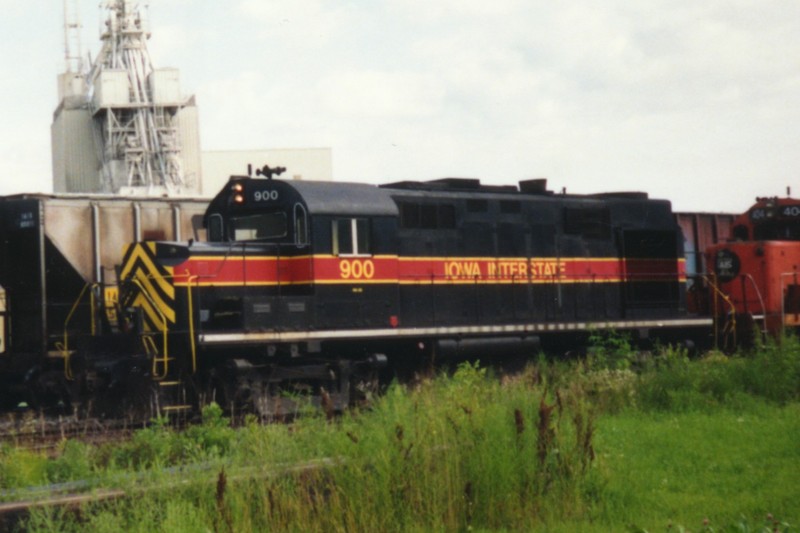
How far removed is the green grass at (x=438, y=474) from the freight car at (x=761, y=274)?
9.70 meters

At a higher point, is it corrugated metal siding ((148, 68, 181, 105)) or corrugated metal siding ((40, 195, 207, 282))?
corrugated metal siding ((148, 68, 181, 105))

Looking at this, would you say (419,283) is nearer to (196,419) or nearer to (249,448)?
(196,419)

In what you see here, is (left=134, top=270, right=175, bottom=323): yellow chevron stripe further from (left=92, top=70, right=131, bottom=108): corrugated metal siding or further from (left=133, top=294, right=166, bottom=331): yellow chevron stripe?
(left=92, top=70, right=131, bottom=108): corrugated metal siding

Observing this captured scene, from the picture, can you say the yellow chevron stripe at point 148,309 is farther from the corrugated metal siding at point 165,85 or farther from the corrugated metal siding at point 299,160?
the corrugated metal siding at point 165,85

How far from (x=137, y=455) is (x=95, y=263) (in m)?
10.6

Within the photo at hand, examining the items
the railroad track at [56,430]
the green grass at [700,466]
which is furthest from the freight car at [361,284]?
the green grass at [700,466]

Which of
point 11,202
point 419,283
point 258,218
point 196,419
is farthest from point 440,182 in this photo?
point 11,202

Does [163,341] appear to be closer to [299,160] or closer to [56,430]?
[56,430]

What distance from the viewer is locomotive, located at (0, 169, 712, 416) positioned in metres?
14.1

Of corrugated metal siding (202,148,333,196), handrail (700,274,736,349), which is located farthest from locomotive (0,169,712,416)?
corrugated metal siding (202,148,333,196)

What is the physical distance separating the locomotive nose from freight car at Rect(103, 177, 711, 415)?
2.51 metres

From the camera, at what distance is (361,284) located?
15164 millimetres

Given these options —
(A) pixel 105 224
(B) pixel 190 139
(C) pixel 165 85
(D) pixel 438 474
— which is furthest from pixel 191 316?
(B) pixel 190 139

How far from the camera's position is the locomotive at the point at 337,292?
14.1 m
